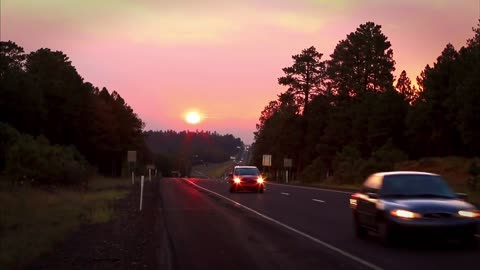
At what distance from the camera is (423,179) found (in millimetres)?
14117

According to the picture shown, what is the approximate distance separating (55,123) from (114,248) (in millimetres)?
78985

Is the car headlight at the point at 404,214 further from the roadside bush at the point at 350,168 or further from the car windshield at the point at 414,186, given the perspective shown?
the roadside bush at the point at 350,168

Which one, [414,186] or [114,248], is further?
[114,248]

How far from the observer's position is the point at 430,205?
41.6 feet

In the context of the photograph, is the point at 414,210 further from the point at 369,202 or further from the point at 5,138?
the point at 5,138

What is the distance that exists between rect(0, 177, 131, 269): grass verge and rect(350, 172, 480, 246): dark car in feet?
22.9

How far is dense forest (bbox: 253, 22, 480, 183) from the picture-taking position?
60.0 meters

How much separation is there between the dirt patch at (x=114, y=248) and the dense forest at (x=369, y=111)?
1540 inches

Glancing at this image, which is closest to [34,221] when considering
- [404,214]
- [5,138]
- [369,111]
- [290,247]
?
[290,247]

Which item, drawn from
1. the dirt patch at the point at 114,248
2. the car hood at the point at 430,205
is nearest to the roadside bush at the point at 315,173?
the dirt patch at the point at 114,248

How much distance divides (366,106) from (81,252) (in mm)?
68592

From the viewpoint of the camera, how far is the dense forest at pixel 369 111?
59969 mm

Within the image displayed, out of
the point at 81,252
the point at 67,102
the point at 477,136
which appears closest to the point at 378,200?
the point at 81,252

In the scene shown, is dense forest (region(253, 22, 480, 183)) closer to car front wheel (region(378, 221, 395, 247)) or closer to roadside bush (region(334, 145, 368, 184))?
roadside bush (region(334, 145, 368, 184))
